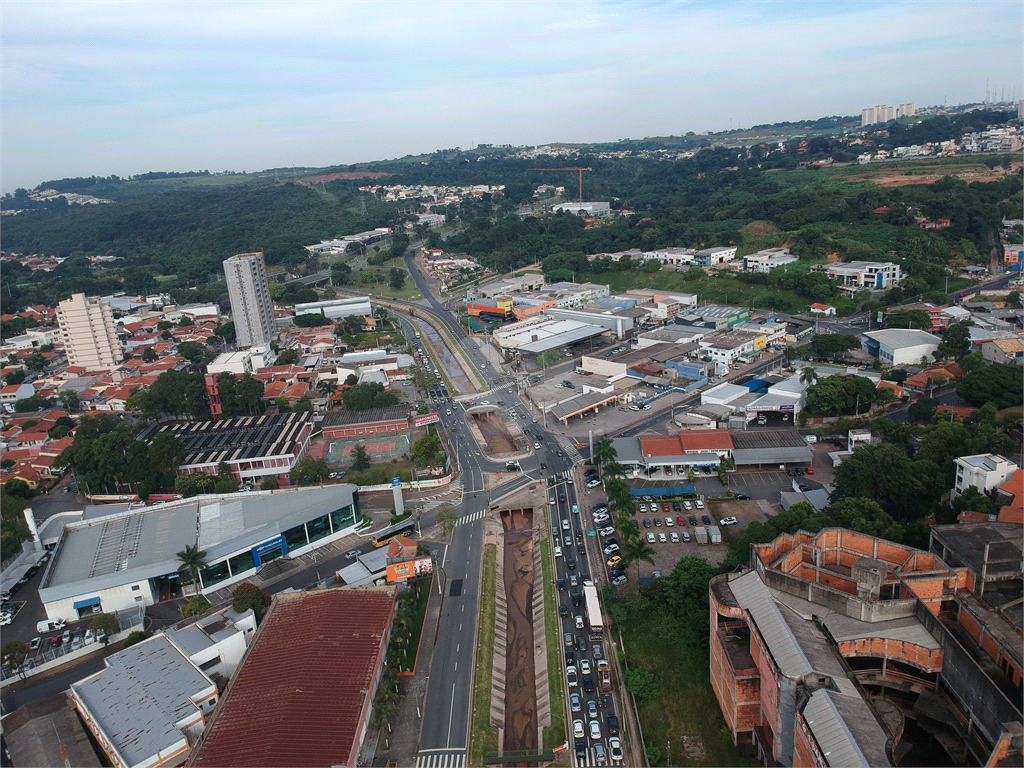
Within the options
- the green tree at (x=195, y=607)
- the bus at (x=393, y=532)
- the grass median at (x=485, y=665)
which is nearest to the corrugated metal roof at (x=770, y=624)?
the grass median at (x=485, y=665)

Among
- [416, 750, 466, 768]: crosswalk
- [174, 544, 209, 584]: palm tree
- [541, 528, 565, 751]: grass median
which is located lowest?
[541, 528, 565, 751]: grass median

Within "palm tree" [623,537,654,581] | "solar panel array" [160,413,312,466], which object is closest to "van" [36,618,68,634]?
"solar panel array" [160,413,312,466]

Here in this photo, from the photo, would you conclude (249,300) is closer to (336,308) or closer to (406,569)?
(336,308)

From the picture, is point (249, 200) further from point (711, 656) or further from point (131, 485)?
point (711, 656)

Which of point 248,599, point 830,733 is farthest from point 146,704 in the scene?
point 830,733

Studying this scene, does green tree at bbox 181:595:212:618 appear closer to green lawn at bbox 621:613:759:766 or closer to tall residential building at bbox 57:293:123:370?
green lawn at bbox 621:613:759:766

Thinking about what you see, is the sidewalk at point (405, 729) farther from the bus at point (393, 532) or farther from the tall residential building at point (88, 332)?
the tall residential building at point (88, 332)
